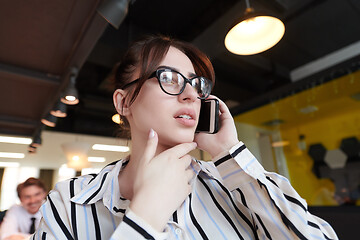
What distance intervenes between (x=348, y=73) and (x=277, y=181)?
264 centimetres

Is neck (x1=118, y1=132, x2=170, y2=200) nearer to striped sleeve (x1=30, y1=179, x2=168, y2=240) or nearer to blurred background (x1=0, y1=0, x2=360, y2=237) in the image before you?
striped sleeve (x1=30, y1=179, x2=168, y2=240)

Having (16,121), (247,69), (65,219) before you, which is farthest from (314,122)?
(16,121)

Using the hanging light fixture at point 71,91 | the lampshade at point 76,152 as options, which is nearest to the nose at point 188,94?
the hanging light fixture at point 71,91

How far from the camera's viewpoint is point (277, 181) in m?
0.70

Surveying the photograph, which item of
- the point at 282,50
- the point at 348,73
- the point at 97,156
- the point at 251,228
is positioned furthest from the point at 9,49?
the point at 97,156

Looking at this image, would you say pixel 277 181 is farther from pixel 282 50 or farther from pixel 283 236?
pixel 282 50

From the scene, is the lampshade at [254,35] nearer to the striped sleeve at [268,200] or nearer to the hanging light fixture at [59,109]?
the striped sleeve at [268,200]

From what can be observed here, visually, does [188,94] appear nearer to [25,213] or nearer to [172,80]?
[172,80]

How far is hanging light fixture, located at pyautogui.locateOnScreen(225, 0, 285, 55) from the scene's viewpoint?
73.9 inches

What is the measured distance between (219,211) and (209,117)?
12.3 inches

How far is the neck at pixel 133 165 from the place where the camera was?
75 centimetres

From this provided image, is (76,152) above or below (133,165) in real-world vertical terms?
above

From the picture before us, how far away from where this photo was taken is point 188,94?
72cm

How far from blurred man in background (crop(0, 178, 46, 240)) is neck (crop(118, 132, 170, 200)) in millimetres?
1966
